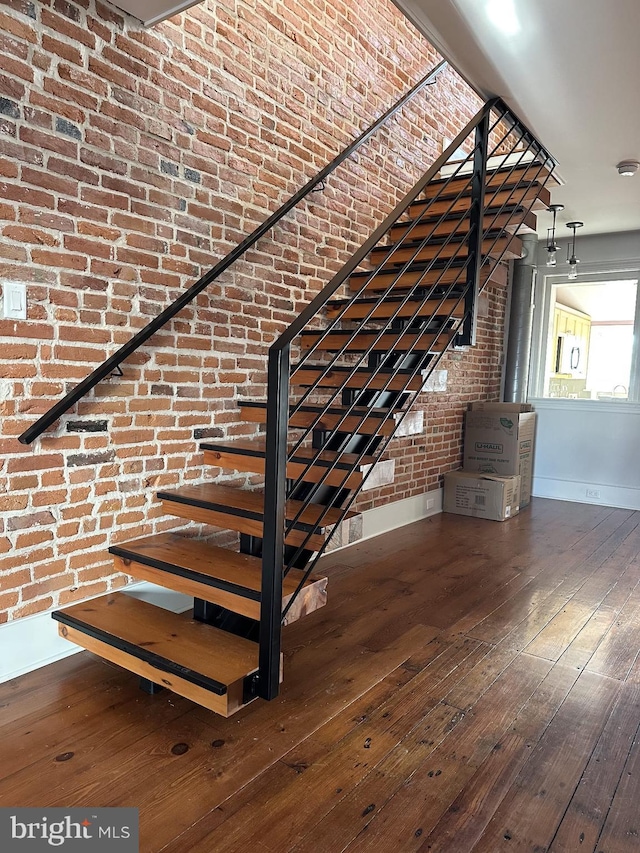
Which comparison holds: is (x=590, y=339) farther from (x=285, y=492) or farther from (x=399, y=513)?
(x=285, y=492)

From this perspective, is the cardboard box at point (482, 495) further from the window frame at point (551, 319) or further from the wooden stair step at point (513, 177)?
the wooden stair step at point (513, 177)

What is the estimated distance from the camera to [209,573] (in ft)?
7.11

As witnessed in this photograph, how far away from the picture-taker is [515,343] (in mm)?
5613

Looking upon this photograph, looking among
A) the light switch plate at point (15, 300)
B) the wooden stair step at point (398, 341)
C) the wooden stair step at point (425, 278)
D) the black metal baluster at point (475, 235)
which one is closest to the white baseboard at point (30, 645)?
the light switch plate at point (15, 300)

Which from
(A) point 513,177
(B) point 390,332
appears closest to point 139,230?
(B) point 390,332

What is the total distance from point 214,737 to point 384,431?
4.24 feet

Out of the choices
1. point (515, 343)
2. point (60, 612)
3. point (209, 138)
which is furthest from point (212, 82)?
point (515, 343)

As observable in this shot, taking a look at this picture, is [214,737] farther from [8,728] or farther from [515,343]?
[515,343]

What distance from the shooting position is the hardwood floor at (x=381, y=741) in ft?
4.91

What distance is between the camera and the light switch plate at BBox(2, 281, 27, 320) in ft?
6.52

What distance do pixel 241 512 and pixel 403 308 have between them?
4.93 feet

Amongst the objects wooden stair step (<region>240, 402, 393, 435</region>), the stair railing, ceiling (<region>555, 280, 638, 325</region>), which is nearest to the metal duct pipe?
ceiling (<region>555, 280, 638, 325</region>)

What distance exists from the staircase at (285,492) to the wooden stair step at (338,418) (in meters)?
0.01

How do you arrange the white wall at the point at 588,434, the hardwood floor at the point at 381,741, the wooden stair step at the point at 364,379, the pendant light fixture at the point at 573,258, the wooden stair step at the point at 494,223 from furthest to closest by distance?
1. the white wall at the point at 588,434
2. the pendant light fixture at the point at 573,258
3. the wooden stair step at the point at 494,223
4. the wooden stair step at the point at 364,379
5. the hardwood floor at the point at 381,741
